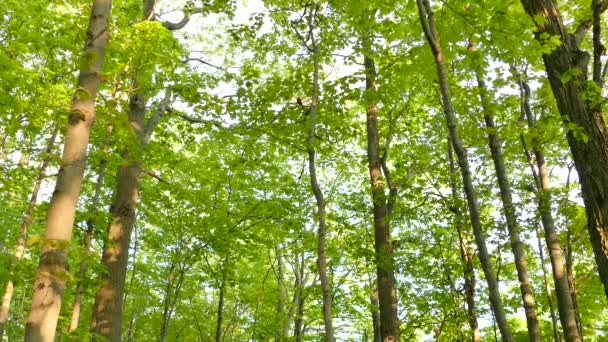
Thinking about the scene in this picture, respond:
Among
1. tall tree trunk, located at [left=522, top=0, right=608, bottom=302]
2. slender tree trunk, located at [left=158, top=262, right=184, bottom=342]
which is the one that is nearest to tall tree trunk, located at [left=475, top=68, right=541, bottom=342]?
tall tree trunk, located at [left=522, top=0, right=608, bottom=302]

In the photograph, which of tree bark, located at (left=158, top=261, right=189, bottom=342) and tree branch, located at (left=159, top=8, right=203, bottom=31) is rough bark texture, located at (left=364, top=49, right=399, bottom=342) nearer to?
tree branch, located at (left=159, top=8, right=203, bottom=31)

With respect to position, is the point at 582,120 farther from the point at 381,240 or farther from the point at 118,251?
the point at 118,251

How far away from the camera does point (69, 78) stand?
11195 millimetres

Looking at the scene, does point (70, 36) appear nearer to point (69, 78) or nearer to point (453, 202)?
point (69, 78)

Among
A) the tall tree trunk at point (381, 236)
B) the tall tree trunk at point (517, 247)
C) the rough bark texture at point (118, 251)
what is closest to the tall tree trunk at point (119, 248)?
the rough bark texture at point (118, 251)

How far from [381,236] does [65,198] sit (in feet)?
21.7

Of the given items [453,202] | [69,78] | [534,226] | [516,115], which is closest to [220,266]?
[69,78]

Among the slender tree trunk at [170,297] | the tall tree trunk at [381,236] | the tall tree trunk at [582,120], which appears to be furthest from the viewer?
the slender tree trunk at [170,297]

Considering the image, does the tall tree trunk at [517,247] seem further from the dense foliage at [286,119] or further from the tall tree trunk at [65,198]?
the tall tree trunk at [65,198]

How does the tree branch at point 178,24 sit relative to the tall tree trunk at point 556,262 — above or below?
above

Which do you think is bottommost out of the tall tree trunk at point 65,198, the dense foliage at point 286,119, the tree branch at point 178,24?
the tall tree trunk at point 65,198

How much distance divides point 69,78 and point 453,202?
9.78 metres

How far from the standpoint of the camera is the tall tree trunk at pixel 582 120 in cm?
476

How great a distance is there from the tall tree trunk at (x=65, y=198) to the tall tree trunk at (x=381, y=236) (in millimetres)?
4736
